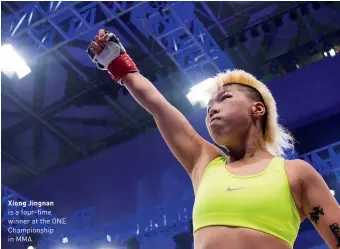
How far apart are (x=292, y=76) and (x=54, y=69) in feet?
13.4

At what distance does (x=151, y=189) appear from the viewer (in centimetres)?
853

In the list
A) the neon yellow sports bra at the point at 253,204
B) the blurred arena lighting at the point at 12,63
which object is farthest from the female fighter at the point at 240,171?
the blurred arena lighting at the point at 12,63

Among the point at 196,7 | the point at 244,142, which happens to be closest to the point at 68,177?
the point at 196,7

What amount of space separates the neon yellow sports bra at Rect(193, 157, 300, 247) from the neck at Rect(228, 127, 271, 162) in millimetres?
149

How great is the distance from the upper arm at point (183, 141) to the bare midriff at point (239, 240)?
382 mm

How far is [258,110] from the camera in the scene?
198cm

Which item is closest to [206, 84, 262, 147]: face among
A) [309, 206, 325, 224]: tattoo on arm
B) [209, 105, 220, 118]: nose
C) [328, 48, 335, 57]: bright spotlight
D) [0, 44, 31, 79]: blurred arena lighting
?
[209, 105, 220, 118]: nose

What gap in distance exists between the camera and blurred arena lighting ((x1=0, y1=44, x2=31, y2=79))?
7.04 m

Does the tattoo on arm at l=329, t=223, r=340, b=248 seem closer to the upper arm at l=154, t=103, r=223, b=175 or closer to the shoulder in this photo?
the shoulder

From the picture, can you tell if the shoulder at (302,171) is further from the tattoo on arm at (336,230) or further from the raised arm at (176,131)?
the raised arm at (176,131)

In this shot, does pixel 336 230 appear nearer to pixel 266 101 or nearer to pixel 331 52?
pixel 266 101

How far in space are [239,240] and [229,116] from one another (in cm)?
48

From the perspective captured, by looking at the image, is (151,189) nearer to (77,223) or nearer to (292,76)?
(77,223)

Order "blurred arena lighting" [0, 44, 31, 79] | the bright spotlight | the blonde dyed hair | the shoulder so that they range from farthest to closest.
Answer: the bright spotlight < "blurred arena lighting" [0, 44, 31, 79] < the blonde dyed hair < the shoulder
